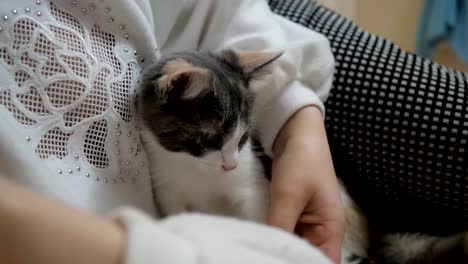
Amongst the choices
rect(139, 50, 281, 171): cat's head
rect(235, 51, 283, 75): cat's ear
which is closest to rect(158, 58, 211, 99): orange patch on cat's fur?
rect(139, 50, 281, 171): cat's head

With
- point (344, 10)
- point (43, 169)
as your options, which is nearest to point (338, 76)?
point (43, 169)

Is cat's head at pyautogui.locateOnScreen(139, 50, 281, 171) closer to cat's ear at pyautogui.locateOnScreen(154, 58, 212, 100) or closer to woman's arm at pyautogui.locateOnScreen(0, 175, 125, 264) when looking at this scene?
cat's ear at pyautogui.locateOnScreen(154, 58, 212, 100)

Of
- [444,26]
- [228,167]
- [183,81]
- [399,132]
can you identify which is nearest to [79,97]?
[183,81]

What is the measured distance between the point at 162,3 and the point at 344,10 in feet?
3.36

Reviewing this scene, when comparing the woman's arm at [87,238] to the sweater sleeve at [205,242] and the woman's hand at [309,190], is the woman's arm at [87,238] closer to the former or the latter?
the sweater sleeve at [205,242]

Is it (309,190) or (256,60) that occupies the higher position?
(256,60)

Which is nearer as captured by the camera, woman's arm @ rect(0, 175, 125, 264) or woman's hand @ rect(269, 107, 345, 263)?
woman's arm @ rect(0, 175, 125, 264)

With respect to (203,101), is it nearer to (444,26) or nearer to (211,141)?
(211,141)

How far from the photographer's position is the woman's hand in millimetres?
697

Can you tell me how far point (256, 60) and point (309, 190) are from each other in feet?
0.68

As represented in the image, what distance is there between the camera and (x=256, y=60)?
78 cm

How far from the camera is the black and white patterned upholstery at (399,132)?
831 mm

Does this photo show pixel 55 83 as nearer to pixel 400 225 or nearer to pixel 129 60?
pixel 129 60

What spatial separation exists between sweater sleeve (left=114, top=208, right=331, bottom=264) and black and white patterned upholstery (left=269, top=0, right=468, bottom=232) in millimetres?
478
